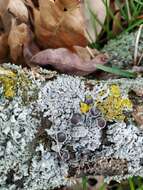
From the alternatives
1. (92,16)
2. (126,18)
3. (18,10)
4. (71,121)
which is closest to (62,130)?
(71,121)

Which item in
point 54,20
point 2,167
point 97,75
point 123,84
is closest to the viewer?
point 2,167

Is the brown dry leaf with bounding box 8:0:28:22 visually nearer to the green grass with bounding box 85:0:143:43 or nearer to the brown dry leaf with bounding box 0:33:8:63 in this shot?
the brown dry leaf with bounding box 0:33:8:63

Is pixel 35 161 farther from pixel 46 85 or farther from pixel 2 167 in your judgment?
pixel 46 85

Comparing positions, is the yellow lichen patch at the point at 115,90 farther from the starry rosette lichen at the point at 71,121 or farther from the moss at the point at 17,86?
the moss at the point at 17,86

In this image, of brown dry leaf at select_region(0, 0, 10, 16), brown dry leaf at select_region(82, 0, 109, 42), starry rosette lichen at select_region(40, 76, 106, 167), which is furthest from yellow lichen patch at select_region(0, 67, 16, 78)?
brown dry leaf at select_region(82, 0, 109, 42)

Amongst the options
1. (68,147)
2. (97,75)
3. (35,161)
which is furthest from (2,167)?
(97,75)

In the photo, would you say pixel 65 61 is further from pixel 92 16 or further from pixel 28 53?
pixel 92 16
